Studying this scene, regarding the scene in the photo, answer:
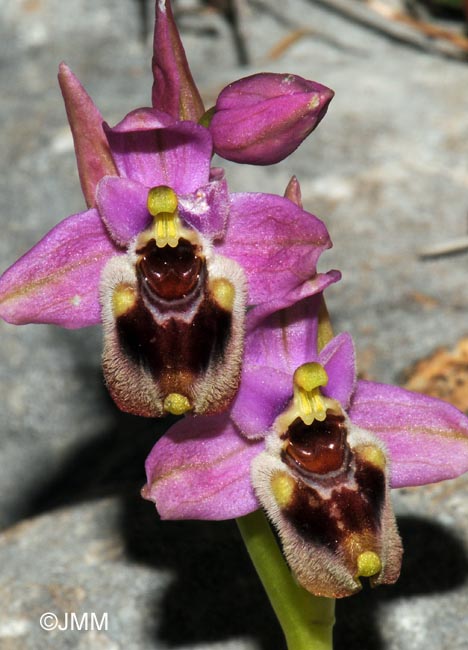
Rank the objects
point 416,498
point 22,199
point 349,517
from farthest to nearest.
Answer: point 22,199 → point 416,498 → point 349,517

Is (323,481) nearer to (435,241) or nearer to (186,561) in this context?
(186,561)

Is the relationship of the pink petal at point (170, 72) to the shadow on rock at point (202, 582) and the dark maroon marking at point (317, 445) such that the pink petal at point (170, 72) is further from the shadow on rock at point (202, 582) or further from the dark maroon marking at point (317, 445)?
the shadow on rock at point (202, 582)

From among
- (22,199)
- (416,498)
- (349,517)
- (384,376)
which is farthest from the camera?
(22,199)

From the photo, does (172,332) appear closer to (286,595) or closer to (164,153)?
(164,153)

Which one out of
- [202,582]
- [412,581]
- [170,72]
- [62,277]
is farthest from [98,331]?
[170,72]

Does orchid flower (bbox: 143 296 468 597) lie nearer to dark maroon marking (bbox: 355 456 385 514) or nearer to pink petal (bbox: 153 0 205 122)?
dark maroon marking (bbox: 355 456 385 514)

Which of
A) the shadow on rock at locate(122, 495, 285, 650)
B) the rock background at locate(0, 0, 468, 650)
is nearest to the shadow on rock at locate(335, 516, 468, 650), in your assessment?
the rock background at locate(0, 0, 468, 650)

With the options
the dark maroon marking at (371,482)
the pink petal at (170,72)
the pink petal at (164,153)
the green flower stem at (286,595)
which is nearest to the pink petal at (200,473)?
the green flower stem at (286,595)

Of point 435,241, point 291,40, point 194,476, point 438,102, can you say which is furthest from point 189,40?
point 194,476
